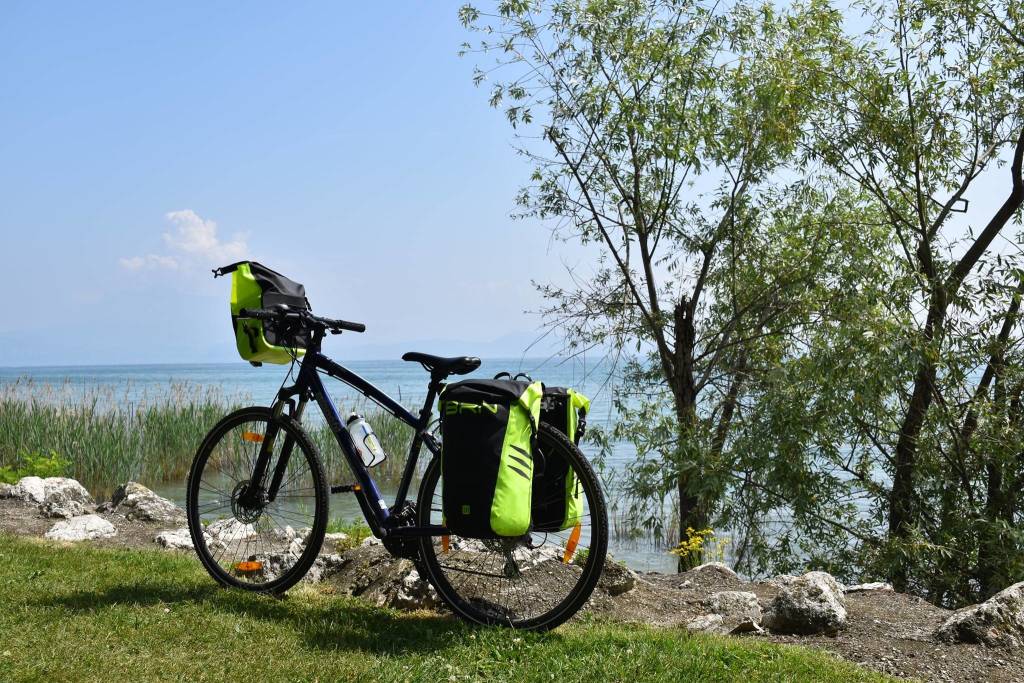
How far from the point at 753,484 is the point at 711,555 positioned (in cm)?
131

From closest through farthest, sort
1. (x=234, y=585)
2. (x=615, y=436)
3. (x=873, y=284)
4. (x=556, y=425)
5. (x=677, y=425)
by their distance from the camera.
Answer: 1. (x=556, y=425)
2. (x=234, y=585)
3. (x=873, y=284)
4. (x=677, y=425)
5. (x=615, y=436)

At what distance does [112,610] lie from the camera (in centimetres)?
411

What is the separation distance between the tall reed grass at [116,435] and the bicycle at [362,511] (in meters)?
6.54

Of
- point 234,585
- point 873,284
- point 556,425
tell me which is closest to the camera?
point 556,425

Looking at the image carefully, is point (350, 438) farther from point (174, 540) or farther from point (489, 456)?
point (174, 540)

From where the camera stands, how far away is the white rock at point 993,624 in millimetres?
4012

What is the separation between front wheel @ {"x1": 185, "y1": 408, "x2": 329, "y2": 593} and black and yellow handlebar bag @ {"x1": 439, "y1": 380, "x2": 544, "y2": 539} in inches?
34.2

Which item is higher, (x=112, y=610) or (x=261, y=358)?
(x=261, y=358)

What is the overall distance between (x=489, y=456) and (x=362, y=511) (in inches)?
44.8

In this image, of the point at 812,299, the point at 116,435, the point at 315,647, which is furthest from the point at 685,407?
the point at 116,435

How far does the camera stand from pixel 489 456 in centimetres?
358

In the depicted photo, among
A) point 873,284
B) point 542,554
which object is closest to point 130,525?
point 542,554

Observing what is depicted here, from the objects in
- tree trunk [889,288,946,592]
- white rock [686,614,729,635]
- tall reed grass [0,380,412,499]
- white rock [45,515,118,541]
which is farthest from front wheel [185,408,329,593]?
tall reed grass [0,380,412,499]

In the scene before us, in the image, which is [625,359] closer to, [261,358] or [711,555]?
[711,555]
